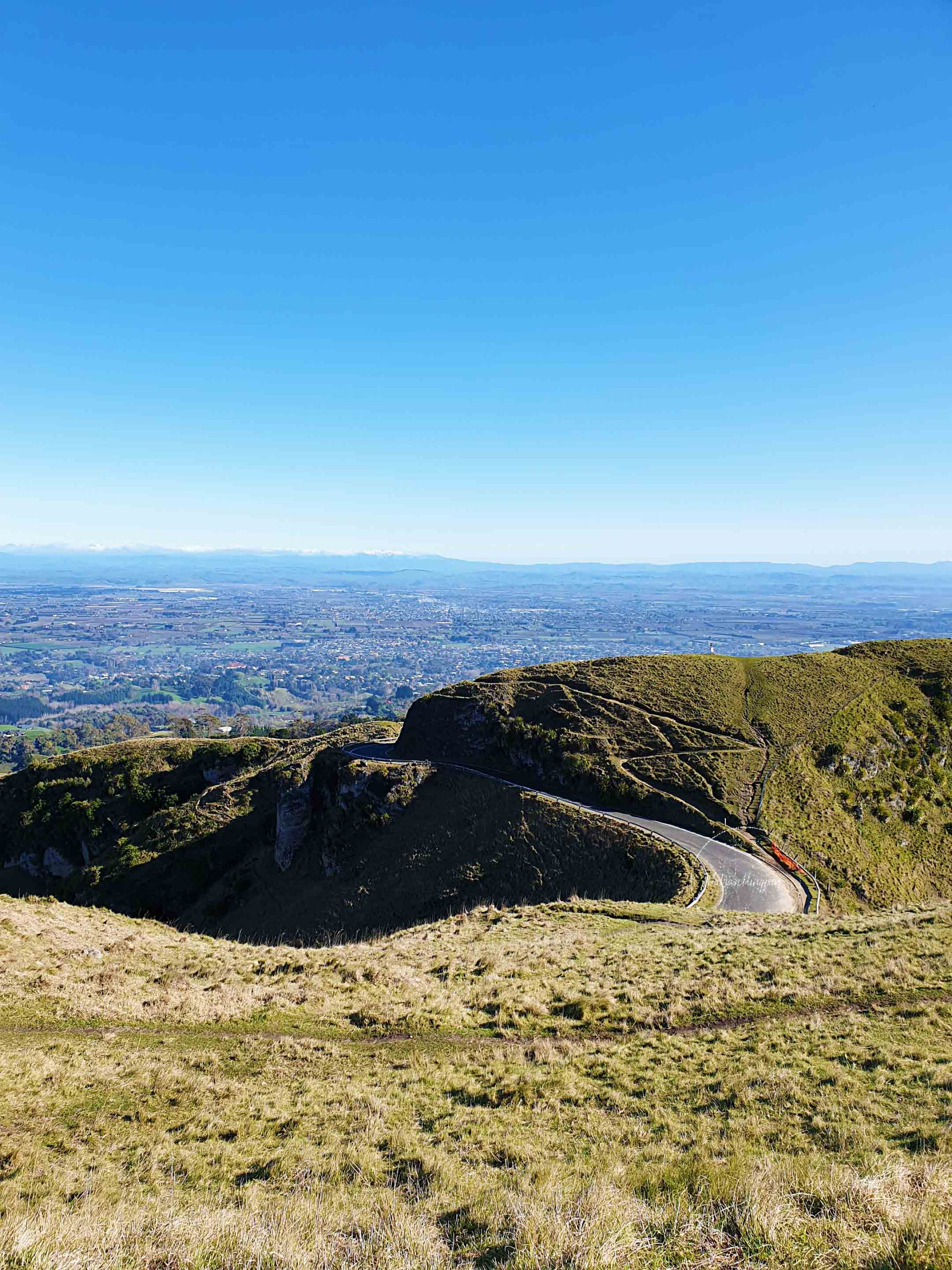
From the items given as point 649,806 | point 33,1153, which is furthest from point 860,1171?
point 649,806

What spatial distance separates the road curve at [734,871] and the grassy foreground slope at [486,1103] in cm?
617

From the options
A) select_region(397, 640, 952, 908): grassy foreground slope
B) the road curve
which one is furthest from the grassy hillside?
select_region(397, 640, 952, 908): grassy foreground slope

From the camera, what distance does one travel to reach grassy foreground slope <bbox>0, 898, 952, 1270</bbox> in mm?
6148

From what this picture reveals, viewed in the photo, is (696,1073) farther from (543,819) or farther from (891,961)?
(543,819)

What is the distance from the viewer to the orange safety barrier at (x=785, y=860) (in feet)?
100

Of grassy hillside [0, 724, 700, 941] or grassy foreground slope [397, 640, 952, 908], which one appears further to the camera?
grassy foreground slope [397, 640, 952, 908]

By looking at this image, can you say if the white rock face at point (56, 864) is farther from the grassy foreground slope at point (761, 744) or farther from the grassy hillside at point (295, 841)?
the grassy foreground slope at point (761, 744)

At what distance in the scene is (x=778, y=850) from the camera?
32.2 meters

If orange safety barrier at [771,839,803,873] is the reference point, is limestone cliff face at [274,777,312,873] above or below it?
below

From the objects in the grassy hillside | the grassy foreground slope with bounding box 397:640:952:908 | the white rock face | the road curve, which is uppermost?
the grassy foreground slope with bounding box 397:640:952:908

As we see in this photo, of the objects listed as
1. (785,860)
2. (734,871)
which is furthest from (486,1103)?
(785,860)

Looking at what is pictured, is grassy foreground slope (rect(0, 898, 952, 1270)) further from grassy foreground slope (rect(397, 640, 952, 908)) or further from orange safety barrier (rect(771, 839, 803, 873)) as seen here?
grassy foreground slope (rect(397, 640, 952, 908))

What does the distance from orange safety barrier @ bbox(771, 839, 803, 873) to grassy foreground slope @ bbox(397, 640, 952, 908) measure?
75 centimetres

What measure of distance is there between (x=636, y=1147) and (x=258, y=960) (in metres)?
15.3
